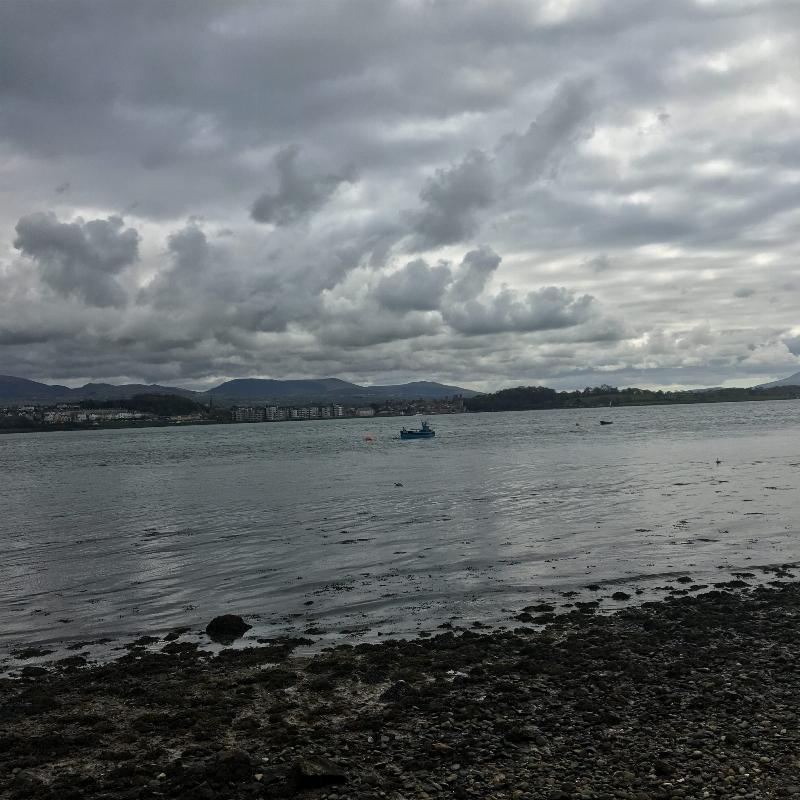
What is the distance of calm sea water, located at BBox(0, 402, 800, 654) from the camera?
2220 centimetres

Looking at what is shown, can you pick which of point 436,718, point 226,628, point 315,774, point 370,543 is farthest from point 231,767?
point 370,543

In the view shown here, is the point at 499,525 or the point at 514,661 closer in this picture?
the point at 514,661

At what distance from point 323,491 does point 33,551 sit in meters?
25.3

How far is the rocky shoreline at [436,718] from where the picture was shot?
33.8 ft

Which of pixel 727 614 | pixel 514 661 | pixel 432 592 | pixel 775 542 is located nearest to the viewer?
pixel 514 661

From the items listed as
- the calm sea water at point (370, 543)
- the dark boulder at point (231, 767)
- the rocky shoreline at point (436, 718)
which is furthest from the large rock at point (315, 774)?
the calm sea water at point (370, 543)

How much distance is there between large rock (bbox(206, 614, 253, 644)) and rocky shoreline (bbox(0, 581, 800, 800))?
1018mm

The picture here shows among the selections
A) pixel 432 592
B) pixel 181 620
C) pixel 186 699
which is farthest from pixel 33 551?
pixel 186 699

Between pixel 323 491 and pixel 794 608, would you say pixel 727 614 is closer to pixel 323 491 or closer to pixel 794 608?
pixel 794 608

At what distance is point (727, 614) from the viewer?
18812mm

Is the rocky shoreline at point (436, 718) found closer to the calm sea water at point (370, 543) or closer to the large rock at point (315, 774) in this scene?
the large rock at point (315, 774)

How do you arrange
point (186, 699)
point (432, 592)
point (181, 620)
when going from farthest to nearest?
point (432, 592) → point (181, 620) → point (186, 699)

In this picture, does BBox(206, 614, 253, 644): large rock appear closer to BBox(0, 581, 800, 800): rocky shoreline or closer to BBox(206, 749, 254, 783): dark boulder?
BBox(0, 581, 800, 800): rocky shoreline

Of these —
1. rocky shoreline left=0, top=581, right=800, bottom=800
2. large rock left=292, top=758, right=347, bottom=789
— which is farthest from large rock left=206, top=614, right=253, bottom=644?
large rock left=292, top=758, right=347, bottom=789
